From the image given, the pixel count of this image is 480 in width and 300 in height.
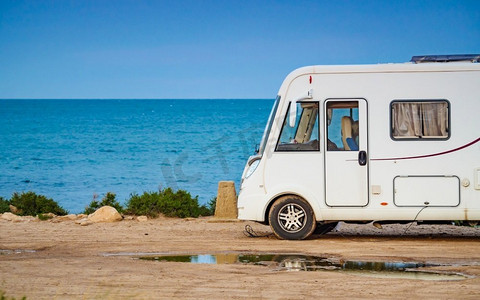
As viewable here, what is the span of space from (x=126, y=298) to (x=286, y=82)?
19.3 feet

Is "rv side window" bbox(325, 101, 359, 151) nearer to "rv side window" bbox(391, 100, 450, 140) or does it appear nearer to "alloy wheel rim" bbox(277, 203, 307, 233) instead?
"rv side window" bbox(391, 100, 450, 140)

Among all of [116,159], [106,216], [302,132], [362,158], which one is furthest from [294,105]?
[116,159]

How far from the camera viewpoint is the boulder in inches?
706

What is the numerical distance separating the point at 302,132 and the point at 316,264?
2872 millimetres

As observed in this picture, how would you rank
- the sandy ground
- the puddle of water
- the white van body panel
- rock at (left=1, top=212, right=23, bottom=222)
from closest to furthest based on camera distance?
1. the sandy ground
2. the puddle of water
3. the white van body panel
4. rock at (left=1, top=212, right=23, bottom=222)

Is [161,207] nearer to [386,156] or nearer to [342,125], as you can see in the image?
[342,125]

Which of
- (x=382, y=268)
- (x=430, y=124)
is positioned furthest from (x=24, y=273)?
(x=430, y=124)

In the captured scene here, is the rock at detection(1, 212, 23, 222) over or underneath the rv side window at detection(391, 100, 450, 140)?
underneath

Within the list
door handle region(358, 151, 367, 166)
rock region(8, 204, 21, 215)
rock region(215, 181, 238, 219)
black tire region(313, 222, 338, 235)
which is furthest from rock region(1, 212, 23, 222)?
door handle region(358, 151, 367, 166)

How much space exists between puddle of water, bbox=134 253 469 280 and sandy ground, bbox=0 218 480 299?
264 millimetres

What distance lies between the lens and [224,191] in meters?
17.9

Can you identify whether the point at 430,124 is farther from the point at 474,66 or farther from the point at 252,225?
the point at 252,225

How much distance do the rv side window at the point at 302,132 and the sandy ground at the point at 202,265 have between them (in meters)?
1.60

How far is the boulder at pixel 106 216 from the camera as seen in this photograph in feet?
58.9
